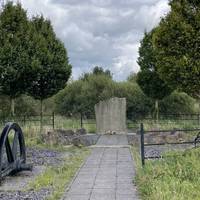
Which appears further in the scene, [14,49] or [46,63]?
[46,63]

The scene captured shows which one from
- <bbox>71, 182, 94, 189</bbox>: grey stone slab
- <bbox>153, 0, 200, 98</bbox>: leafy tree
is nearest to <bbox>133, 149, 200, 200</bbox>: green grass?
<bbox>71, 182, 94, 189</bbox>: grey stone slab

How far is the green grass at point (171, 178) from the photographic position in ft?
25.5

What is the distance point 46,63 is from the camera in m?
22.5

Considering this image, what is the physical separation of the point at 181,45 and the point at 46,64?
21.9 feet

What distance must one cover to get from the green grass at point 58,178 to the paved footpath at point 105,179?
0.16m

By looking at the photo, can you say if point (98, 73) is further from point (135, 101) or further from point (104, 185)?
point (104, 185)

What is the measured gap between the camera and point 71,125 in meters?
24.7

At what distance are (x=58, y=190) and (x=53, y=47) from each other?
1499 centimetres

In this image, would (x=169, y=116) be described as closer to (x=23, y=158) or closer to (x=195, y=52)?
(x=195, y=52)

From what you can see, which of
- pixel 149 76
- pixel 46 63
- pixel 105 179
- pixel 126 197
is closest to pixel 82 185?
pixel 105 179

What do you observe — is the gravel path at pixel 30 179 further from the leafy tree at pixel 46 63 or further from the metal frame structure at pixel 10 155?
the leafy tree at pixel 46 63

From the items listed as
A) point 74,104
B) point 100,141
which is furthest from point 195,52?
point 74,104

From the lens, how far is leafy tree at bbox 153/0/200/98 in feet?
60.4

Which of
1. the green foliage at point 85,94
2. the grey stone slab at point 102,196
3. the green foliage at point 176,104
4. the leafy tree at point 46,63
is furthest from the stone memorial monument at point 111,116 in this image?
the grey stone slab at point 102,196
